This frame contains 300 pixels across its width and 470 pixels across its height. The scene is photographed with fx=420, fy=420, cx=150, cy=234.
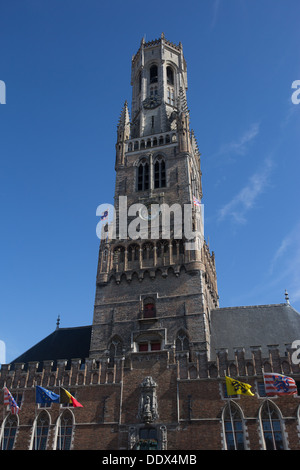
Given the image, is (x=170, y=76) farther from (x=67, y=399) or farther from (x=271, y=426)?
(x=271, y=426)

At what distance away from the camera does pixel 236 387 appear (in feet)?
82.1

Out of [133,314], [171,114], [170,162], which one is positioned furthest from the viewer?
[171,114]

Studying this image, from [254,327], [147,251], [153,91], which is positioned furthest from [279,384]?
[153,91]

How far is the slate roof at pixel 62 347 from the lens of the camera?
33938 mm

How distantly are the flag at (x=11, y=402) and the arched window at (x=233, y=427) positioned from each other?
42.9ft

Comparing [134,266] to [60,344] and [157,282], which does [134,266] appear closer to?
[157,282]

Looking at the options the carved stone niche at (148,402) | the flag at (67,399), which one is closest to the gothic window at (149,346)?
the carved stone niche at (148,402)

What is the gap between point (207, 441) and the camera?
24.9 meters

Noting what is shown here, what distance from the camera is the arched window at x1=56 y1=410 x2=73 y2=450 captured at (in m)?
26.8

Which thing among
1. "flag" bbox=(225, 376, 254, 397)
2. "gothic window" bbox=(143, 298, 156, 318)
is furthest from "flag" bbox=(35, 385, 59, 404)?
"flag" bbox=(225, 376, 254, 397)

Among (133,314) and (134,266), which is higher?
(134,266)

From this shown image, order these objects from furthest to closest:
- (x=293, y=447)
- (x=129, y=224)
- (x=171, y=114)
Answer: (x=171, y=114) < (x=129, y=224) < (x=293, y=447)

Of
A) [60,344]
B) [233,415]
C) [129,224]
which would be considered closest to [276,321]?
[233,415]

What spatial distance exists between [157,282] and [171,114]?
21972mm
